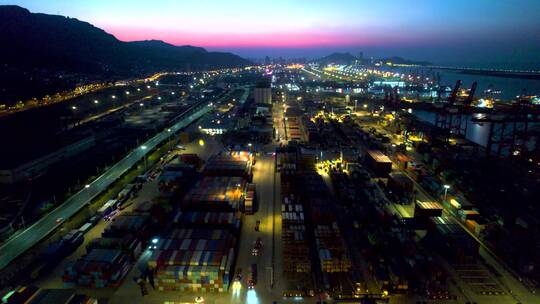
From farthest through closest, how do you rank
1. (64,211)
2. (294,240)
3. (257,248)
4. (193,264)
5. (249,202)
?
(249,202)
(64,211)
(257,248)
(294,240)
(193,264)

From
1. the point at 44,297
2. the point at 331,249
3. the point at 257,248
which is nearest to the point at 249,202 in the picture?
the point at 257,248

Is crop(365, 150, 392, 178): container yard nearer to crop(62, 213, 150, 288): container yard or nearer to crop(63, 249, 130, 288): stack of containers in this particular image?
crop(62, 213, 150, 288): container yard

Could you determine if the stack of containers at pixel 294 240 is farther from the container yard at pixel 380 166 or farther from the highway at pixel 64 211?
the highway at pixel 64 211

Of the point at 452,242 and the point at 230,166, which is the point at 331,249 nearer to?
the point at 452,242

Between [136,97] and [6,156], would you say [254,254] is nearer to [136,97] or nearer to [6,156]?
[6,156]

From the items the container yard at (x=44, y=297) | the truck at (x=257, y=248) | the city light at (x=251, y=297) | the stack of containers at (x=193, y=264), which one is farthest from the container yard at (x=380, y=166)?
the container yard at (x=44, y=297)

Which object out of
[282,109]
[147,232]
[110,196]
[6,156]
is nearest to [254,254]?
[147,232]
